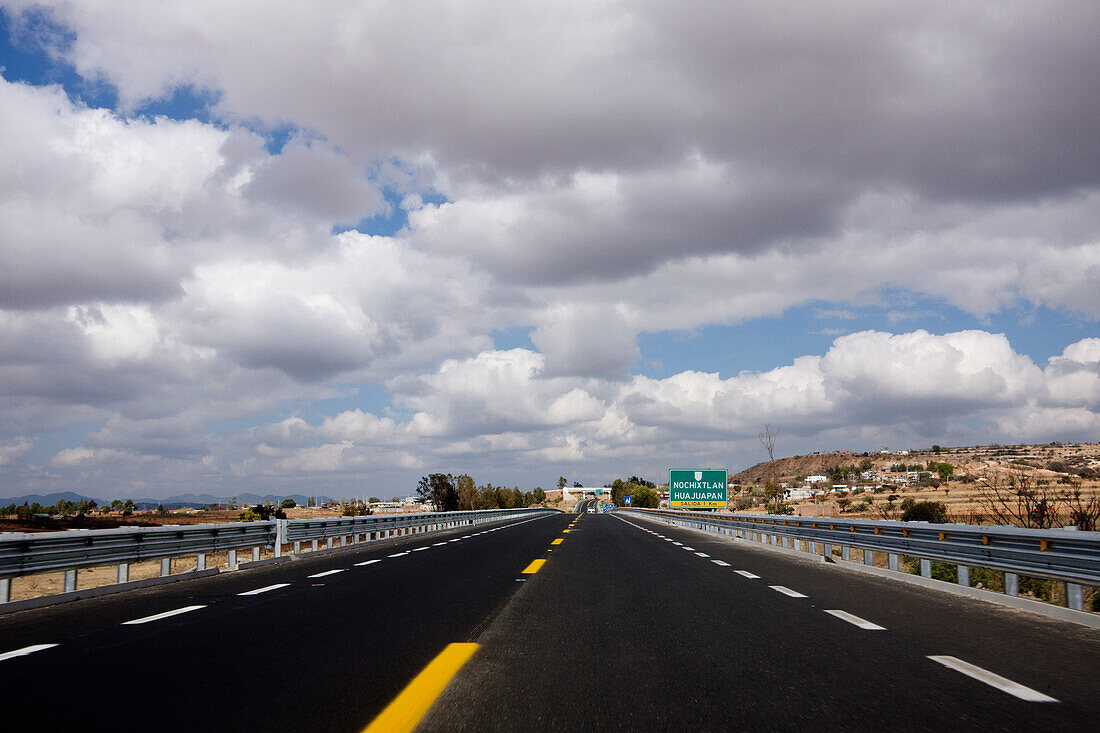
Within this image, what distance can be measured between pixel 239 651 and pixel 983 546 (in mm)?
9584

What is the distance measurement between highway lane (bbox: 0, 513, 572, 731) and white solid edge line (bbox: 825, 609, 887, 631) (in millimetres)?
3776

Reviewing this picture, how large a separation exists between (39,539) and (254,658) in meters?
6.62

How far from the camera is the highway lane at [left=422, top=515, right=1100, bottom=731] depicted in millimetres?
4613

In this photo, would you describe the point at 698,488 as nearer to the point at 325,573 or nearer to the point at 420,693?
the point at 325,573

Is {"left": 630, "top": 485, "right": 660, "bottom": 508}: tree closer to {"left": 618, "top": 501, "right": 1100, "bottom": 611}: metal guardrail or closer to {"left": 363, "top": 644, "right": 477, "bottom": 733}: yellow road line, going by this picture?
{"left": 618, "top": 501, "right": 1100, "bottom": 611}: metal guardrail

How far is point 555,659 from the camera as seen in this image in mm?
6379

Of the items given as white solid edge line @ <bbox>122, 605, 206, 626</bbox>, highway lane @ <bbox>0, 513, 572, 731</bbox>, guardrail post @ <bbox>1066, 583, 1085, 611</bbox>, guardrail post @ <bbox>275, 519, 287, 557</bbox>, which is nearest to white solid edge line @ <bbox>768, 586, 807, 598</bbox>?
guardrail post @ <bbox>1066, 583, 1085, 611</bbox>

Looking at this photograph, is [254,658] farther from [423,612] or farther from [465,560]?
[465,560]

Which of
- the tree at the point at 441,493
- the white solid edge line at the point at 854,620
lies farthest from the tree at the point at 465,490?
the white solid edge line at the point at 854,620

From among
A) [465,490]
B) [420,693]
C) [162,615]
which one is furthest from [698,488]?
[465,490]

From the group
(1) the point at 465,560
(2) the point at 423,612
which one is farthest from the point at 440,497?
(2) the point at 423,612

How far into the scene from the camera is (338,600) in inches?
406

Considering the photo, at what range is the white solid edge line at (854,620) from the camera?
26.3ft

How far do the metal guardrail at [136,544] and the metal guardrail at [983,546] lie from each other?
12426mm
